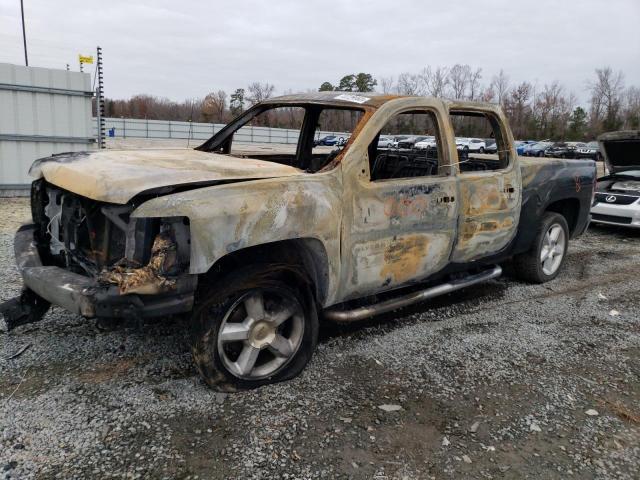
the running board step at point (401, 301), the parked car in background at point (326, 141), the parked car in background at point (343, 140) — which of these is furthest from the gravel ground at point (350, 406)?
the parked car in background at point (326, 141)

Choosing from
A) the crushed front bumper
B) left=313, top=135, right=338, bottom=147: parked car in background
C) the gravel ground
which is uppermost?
left=313, top=135, right=338, bottom=147: parked car in background

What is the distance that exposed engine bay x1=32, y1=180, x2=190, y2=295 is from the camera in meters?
2.71

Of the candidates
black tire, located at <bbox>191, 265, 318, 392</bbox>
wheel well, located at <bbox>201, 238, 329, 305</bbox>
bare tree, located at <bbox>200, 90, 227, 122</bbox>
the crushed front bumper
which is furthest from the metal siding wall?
bare tree, located at <bbox>200, 90, 227, 122</bbox>

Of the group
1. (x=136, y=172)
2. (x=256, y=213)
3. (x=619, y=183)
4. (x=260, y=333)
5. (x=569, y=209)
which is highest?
(x=136, y=172)

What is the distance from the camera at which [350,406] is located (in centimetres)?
313

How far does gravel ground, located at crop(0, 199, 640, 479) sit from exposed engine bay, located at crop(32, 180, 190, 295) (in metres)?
0.74

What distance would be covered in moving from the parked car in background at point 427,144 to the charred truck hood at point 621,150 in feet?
14.7

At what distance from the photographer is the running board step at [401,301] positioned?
3625 mm

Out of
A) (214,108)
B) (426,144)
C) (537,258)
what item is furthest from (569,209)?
(214,108)

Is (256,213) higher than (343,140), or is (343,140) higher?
(343,140)

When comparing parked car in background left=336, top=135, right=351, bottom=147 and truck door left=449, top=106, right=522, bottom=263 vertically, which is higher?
parked car in background left=336, top=135, right=351, bottom=147

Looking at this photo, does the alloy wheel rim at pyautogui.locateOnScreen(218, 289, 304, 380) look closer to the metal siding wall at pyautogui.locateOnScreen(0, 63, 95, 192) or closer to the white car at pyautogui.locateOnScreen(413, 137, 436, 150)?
the white car at pyautogui.locateOnScreen(413, 137, 436, 150)

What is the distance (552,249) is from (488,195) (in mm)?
1815

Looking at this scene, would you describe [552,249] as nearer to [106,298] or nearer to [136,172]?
[136,172]
